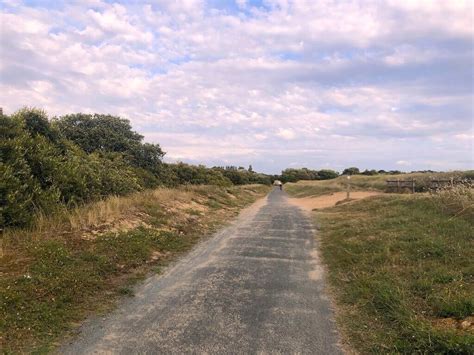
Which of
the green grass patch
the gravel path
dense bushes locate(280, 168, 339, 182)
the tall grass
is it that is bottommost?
the gravel path

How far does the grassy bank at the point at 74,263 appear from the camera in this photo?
5016 mm

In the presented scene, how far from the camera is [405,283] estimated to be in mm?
6637

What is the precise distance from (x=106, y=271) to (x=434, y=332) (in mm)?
5464

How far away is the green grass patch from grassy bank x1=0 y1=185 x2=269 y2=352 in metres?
3.61

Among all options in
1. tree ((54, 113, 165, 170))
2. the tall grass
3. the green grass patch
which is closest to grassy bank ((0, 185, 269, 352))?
the green grass patch

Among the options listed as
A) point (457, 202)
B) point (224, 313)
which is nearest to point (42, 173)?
point (224, 313)

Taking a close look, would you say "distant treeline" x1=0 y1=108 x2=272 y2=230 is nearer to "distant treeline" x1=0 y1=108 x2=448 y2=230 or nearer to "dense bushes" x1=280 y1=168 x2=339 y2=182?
"distant treeline" x1=0 y1=108 x2=448 y2=230

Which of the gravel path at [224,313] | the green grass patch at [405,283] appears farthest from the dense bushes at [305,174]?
the gravel path at [224,313]

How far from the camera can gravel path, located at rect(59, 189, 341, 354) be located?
4555 mm

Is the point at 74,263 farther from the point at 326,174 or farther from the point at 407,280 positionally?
the point at 326,174

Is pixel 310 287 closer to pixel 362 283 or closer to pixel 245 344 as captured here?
pixel 362 283

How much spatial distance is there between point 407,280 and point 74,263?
592cm

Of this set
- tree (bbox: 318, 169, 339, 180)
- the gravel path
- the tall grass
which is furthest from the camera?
tree (bbox: 318, 169, 339, 180)

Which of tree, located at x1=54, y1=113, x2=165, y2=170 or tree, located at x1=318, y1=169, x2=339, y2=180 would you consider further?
tree, located at x1=318, y1=169, x2=339, y2=180
